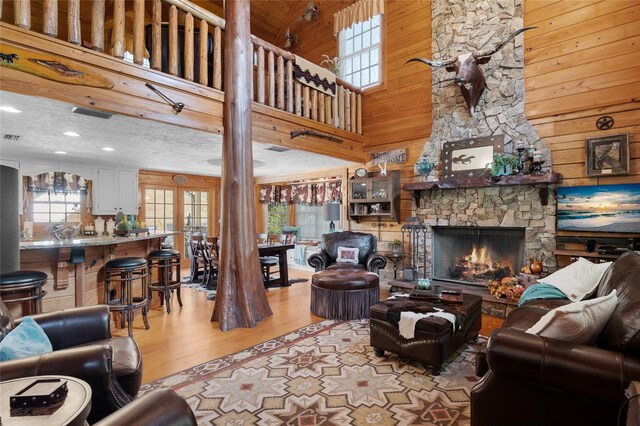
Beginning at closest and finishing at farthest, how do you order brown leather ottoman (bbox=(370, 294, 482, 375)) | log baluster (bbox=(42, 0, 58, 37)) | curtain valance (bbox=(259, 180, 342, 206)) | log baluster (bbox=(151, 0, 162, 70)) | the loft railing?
1. brown leather ottoman (bbox=(370, 294, 482, 375))
2. log baluster (bbox=(42, 0, 58, 37))
3. the loft railing
4. log baluster (bbox=(151, 0, 162, 70))
5. curtain valance (bbox=(259, 180, 342, 206))

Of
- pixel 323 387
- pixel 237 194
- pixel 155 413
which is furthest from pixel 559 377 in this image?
pixel 237 194

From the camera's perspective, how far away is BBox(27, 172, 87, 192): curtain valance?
566 centimetres

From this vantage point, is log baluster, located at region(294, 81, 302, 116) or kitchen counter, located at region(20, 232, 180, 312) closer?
kitchen counter, located at region(20, 232, 180, 312)

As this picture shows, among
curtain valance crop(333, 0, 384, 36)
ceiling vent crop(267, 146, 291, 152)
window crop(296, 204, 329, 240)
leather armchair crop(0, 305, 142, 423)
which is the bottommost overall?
leather armchair crop(0, 305, 142, 423)

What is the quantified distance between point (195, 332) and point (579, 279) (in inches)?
147

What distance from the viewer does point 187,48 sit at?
343cm

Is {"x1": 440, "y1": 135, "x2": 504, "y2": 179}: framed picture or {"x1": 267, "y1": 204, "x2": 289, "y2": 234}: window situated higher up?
{"x1": 440, "y1": 135, "x2": 504, "y2": 179}: framed picture

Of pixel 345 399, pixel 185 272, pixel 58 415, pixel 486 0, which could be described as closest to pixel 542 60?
pixel 486 0

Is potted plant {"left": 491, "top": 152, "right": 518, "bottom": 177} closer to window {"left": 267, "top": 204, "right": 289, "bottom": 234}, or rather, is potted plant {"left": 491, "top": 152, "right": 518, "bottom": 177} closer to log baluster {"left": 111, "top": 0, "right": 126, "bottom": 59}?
log baluster {"left": 111, "top": 0, "right": 126, "bottom": 59}

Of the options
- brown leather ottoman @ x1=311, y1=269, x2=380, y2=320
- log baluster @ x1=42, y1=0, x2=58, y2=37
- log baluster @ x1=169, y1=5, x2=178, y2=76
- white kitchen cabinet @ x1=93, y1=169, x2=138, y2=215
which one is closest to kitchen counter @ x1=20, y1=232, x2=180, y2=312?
log baluster @ x1=42, y1=0, x2=58, y2=37

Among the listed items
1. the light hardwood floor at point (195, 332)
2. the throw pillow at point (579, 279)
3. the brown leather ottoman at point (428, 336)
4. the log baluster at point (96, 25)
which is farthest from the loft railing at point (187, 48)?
the throw pillow at point (579, 279)

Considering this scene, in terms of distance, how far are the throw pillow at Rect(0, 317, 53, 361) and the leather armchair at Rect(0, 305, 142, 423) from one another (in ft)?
0.27

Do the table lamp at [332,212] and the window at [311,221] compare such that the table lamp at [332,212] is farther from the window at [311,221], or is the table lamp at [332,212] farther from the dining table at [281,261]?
the window at [311,221]

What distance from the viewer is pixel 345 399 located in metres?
2.17
